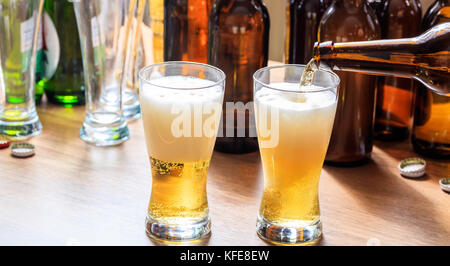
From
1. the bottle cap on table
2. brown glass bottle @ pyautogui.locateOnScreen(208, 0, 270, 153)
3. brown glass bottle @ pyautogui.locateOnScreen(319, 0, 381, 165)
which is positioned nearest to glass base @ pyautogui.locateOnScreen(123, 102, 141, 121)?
brown glass bottle @ pyautogui.locateOnScreen(208, 0, 270, 153)

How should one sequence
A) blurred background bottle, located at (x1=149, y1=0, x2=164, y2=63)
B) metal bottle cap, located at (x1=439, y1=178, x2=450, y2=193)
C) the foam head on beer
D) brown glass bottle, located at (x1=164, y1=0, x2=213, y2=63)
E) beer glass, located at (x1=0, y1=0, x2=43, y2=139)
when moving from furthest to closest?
blurred background bottle, located at (x1=149, y1=0, x2=164, y2=63) < brown glass bottle, located at (x1=164, y1=0, x2=213, y2=63) < beer glass, located at (x1=0, y1=0, x2=43, y2=139) < metal bottle cap, located at (x1=439, y1=178, x2=450, y2=193) < the foam head on beer

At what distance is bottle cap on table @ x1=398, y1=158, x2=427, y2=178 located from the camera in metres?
1.02

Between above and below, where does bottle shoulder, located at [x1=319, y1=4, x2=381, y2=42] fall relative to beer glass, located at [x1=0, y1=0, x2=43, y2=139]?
above

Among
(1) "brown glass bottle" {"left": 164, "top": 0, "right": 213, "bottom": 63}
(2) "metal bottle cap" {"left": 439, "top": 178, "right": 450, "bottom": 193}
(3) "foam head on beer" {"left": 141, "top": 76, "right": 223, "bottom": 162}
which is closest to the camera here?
(3) "foam head on beer" {"left": 141, "top": 76, "right": 223, "bottom": 162}

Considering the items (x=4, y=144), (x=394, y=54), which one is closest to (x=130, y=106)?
(x=4, y=144)

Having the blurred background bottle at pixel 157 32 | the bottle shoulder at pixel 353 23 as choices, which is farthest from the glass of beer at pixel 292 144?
the blurred background bottle at pixel 157 32

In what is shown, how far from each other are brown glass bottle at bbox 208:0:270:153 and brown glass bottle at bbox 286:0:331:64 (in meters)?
0.07

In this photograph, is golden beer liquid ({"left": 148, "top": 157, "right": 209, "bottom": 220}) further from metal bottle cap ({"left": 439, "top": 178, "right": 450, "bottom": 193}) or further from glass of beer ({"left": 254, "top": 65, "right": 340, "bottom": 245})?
metal bottle cap ({"left": 439, "top": 178, "right": 450, "bottom": 193})

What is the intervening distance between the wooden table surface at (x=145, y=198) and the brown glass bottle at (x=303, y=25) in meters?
0.19

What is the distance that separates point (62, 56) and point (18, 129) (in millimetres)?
208

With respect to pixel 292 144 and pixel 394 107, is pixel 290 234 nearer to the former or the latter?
pixel 292 144

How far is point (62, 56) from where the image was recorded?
1.28m

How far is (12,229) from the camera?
2.72 feet
